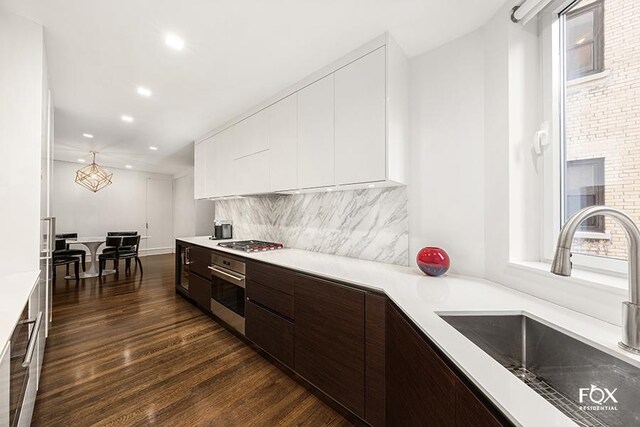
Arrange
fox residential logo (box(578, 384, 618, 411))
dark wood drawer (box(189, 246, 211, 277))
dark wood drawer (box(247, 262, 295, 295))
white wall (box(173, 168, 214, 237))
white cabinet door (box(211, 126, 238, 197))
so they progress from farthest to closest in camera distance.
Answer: white wall (box(173, 168, 214, 237)) → white cabinet door (box(211, 126, 238, 197)) → dark wood drawer (box(189, 246, 211, 277)) → dark wood drawer (box(247, 262, 295, 295)) → fox residential logo (box(578, 384, 618, 411))

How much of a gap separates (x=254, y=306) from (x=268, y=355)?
17.4 inches

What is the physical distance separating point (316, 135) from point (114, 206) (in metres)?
7.30

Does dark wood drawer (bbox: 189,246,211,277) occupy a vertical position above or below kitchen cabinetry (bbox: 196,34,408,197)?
below

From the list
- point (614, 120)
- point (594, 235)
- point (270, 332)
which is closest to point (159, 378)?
point (270, 332)

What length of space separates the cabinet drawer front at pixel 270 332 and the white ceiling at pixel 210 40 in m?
2.06

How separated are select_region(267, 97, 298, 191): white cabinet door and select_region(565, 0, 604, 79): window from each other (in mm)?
1797

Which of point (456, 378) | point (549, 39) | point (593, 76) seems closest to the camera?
point (456, 378)

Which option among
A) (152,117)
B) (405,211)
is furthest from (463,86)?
(152,117)

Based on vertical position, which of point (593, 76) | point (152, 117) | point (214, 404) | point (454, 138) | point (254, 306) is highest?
point (152, 117)

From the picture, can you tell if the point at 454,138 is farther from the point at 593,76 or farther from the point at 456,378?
the point at 456,378

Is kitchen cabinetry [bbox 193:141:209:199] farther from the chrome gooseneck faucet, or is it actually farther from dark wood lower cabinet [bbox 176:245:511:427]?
the chrome gooseneck faucet

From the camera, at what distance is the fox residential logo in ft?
2.41

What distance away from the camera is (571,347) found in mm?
839

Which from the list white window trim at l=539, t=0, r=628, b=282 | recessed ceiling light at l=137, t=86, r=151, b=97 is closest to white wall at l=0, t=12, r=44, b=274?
recessed ceiling light at l=137, t=86, r=151, b=97
